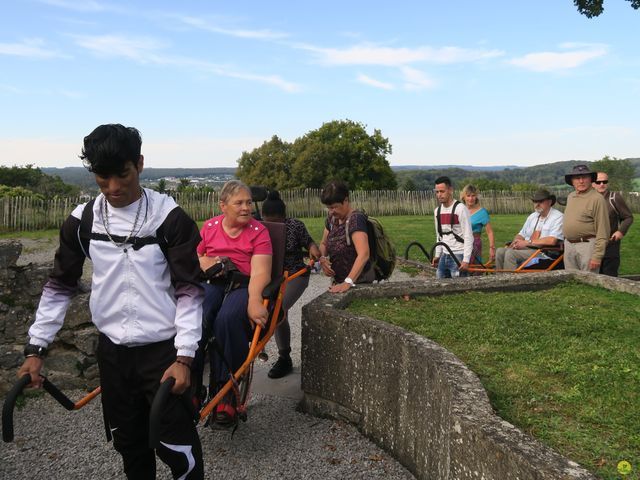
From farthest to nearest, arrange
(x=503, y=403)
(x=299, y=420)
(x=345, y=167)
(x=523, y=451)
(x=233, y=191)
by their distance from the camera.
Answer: (x=345, y=167) → (x=299, y=420) → (x=233, y=191) → (x=503, y=403) → (x=523, y=451)

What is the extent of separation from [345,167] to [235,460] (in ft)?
174

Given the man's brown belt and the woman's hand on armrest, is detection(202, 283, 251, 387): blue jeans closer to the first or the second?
the woman's hand on armrest

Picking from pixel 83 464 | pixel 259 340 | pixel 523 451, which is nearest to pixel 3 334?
pixel 83 464

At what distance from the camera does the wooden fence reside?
2592 cm

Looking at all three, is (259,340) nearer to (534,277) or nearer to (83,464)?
(83,464)

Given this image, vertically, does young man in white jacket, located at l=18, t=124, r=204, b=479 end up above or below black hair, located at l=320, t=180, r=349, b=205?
below

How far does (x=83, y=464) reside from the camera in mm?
4070

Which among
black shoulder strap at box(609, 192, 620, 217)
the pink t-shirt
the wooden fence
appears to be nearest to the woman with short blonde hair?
black shoulder strap at box(609, 192, 620, 217)

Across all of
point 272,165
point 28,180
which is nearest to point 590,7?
point 272,165

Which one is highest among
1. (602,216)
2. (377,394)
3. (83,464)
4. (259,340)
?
(602,216)

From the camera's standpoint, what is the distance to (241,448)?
168 inches

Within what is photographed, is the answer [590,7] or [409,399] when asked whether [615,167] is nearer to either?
[590,7]

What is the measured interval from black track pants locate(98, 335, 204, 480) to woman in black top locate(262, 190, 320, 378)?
258cm

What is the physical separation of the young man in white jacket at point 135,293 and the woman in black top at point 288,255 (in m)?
2.67
